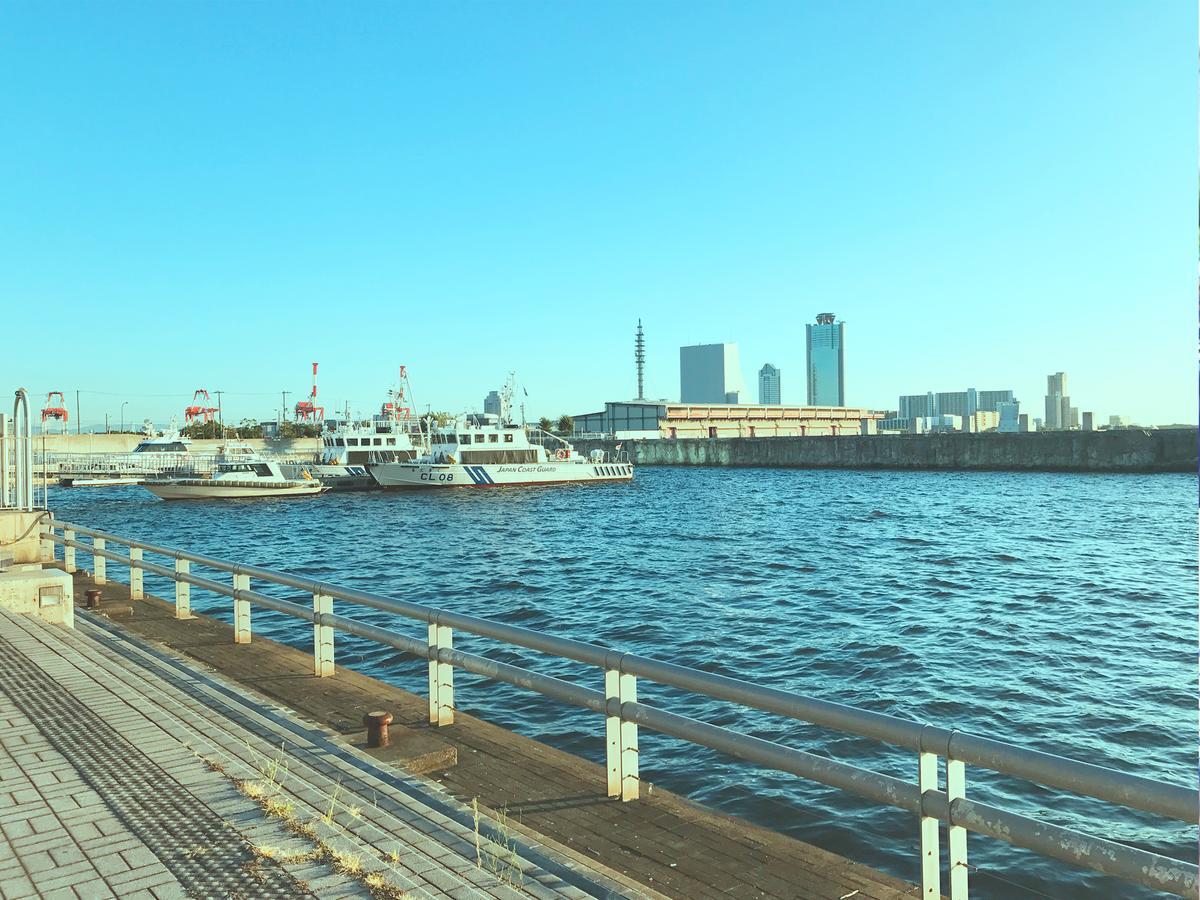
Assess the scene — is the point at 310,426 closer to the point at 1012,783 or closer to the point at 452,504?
the point at 452,504

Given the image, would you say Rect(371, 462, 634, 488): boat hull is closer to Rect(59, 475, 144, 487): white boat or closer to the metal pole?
Rect(59, 475, 144, 487): white boat

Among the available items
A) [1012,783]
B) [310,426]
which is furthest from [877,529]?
[310,426]

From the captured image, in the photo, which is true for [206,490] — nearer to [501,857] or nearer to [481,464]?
[481,464]

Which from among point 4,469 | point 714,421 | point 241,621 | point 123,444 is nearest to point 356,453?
point 123,444

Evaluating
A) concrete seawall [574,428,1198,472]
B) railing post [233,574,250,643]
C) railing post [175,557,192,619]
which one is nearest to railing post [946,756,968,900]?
railing post [233,574,250,643]

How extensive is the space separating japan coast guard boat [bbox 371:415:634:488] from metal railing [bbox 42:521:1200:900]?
6043cm

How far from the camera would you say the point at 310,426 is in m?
150

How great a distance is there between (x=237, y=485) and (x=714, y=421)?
105 metres

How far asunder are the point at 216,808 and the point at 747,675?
30.9 ft

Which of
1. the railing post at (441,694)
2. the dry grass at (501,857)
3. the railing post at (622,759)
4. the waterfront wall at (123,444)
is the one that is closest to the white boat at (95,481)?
the waterfront wall at (123,444)

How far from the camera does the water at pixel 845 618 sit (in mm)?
8812

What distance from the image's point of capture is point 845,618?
18.1 meters

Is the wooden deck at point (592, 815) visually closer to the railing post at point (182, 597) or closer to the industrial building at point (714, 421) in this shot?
the railing post at point (182, 597)

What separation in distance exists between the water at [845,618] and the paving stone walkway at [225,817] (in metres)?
3.77
